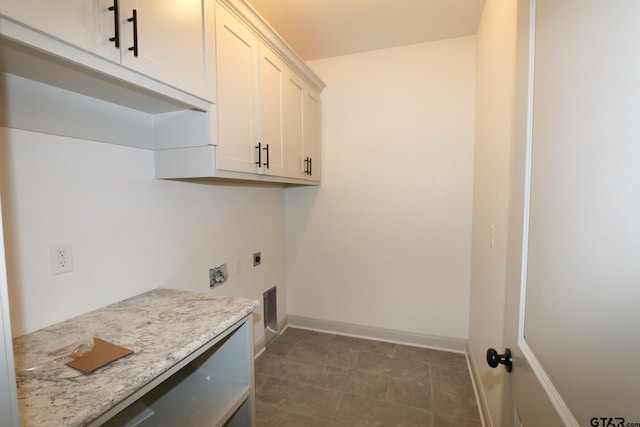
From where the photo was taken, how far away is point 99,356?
2.84 ft

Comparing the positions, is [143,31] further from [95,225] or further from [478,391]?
[478,391]

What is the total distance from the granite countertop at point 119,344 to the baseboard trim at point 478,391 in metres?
1.55

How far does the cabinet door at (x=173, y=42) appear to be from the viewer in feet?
3.11

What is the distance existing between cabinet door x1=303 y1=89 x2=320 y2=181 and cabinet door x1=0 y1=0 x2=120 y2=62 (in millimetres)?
1540

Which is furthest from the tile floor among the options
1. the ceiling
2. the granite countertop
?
the ceiling

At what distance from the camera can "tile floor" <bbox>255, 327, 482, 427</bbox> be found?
5.77ft

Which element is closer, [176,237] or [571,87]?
[571,87]

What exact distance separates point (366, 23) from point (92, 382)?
2.51 meters

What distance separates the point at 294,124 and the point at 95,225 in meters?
1.41

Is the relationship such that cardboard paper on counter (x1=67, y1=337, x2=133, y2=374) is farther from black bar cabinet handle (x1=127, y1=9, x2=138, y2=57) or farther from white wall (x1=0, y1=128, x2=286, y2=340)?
black bar cabinet handle (x1=127, y1=9, x2=138, y2=57)

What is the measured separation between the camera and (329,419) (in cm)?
175

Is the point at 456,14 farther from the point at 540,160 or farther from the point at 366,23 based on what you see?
the point at 540,160

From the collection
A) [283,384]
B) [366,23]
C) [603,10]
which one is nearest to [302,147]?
[366,23]

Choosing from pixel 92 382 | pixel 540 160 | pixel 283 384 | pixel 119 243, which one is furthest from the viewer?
pixel 283 384
